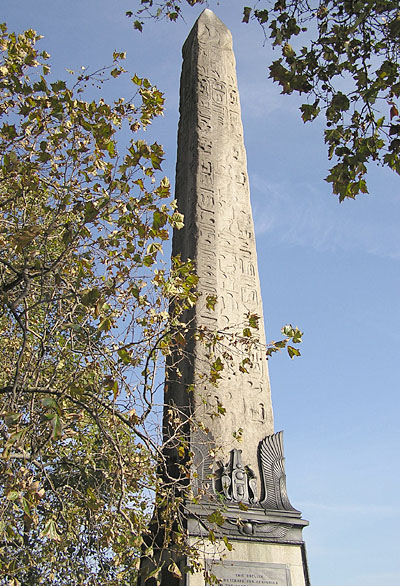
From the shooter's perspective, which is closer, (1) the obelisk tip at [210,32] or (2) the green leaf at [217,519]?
(2) the green leaf at [217,519]

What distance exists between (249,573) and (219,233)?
3677 mm

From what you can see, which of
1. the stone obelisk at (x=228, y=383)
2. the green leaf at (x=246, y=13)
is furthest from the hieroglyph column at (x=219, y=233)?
the green leaf at (x=246, y=13)

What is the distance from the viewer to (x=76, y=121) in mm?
5336

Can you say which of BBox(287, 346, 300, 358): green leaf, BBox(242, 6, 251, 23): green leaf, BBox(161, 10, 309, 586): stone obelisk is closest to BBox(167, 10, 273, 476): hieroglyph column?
BBox(161, 10, 309, 586): stone obelisk

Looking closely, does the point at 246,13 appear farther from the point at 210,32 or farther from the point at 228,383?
the point at 210,32

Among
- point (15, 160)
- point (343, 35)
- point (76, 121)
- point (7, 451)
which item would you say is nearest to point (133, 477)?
point (7, 451)

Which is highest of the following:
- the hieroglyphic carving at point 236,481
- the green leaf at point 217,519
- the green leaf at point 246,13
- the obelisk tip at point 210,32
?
the obelisk tip at point 210,32

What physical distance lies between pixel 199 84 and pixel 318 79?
4.44m

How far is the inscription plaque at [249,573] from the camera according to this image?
15.6 ft

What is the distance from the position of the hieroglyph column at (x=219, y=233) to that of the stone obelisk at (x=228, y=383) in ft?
0.04

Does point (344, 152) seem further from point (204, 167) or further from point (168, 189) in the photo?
point (204, 167)

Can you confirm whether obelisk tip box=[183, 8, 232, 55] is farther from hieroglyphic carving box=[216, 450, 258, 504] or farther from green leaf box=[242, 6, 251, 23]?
hieroglyphic carving box=[216, 450, 258, 504]

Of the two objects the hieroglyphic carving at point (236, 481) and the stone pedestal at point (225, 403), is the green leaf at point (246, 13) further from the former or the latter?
the hieroglyphic carving at point (236, 481)

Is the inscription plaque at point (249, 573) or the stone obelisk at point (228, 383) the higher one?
the stone obelisk at point (228, 383)
